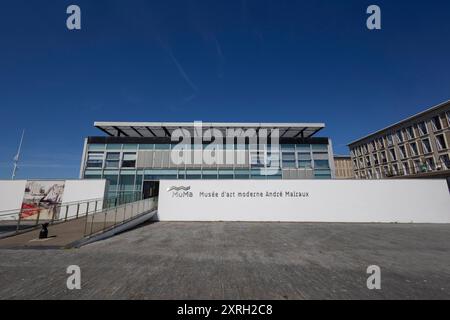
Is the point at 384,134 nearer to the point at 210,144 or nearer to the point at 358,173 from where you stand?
the point at 358,173

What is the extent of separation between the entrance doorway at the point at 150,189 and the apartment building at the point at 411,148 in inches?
1262

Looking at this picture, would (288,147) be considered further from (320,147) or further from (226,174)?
(226,174)

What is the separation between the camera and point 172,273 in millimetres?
4422

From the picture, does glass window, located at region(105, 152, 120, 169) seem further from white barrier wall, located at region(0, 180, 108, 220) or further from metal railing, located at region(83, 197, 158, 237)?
metal railing, located at region(83, 197, 158, 237)

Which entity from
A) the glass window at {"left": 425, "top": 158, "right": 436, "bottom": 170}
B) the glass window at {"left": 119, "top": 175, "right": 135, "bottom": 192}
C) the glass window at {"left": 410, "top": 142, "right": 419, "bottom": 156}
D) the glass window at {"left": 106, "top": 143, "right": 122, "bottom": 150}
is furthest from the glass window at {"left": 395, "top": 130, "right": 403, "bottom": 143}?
the glass window at {"left": 106, "top": 143, "right": 122, "bottom": 150}

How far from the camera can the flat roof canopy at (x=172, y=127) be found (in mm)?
19000

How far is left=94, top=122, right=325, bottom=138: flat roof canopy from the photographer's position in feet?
62.3

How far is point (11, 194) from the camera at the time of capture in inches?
601

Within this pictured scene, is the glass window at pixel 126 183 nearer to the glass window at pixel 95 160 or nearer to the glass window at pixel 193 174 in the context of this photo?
the glass window at pixel 95 160

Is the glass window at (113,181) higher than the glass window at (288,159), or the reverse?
the glass window at (288,159)

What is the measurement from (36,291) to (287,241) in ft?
27.2

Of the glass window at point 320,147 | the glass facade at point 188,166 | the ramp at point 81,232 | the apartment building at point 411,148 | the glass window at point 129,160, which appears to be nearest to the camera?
the ramp at point 81,232

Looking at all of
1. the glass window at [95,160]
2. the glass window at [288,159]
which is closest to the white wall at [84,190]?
the glass window at [95,160]
